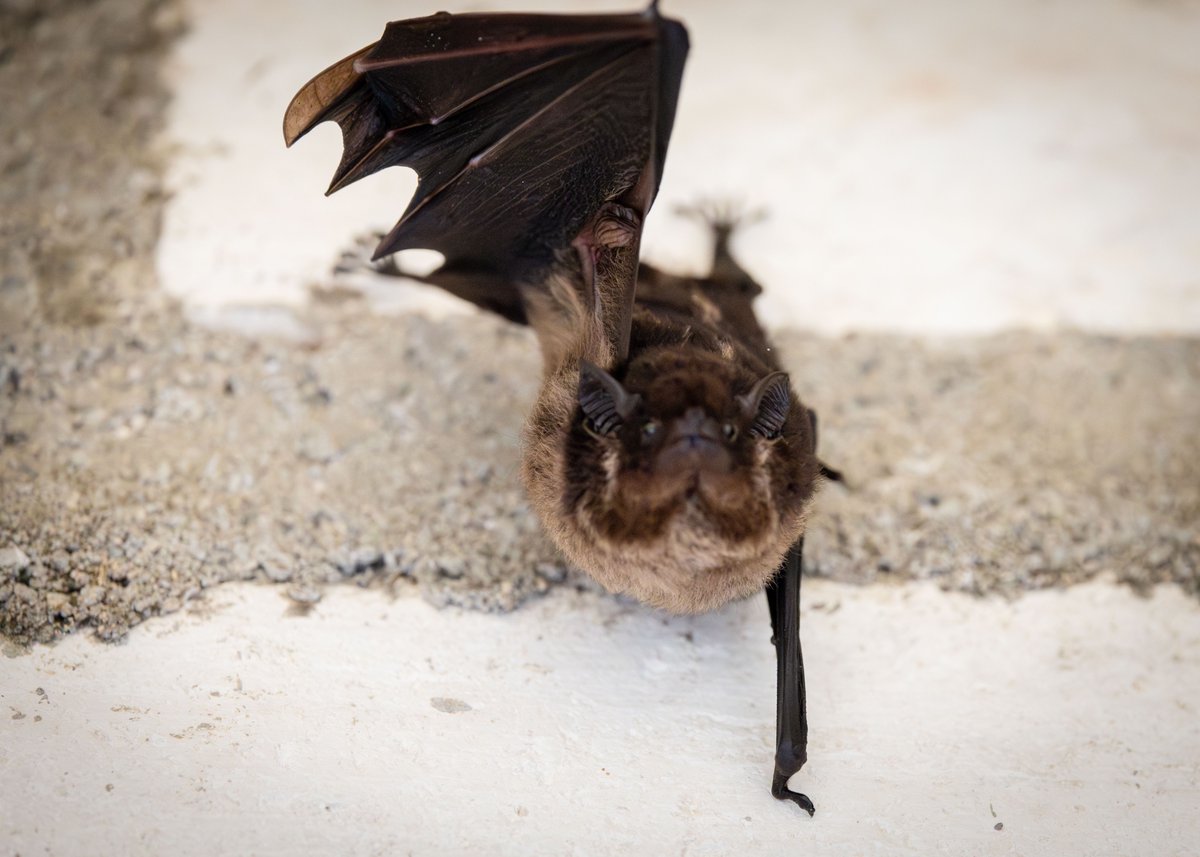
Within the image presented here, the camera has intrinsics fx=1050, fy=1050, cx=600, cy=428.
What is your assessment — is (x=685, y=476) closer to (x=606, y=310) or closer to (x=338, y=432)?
(x=606, y=310)

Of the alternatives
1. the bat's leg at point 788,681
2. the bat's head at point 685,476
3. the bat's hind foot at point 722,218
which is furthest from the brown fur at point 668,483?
the bat's hind foot at point 722,218

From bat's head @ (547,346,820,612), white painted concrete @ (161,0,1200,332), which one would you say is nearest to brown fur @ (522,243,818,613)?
bat's head @ (547,346,820,612)

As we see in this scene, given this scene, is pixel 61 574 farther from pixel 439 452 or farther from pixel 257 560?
pixel 439 452

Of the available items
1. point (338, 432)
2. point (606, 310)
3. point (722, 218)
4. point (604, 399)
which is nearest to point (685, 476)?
point (604, 399)

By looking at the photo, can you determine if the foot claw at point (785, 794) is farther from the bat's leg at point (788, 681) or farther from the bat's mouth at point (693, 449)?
the bat's mouth at point (693, 449)

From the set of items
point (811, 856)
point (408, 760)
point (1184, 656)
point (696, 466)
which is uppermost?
point (696, 466)

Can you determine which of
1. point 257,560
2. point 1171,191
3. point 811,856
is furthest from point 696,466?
point 1171,191
